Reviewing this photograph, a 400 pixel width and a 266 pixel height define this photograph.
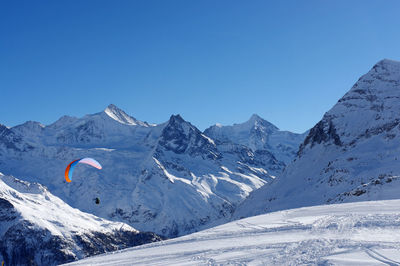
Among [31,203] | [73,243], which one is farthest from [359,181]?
[31,203]

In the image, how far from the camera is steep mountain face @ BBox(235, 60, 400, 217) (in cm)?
7825

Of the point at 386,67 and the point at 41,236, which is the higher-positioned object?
the point at 386,67

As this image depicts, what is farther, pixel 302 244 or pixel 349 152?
pixel 349 152

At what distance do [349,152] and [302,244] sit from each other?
80262 mm

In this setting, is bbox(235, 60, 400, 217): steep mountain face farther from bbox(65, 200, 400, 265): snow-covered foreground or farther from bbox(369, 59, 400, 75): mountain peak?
bbox(65, 200, 400, 265): snow-covered foreground

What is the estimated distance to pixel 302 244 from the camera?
20859 mm

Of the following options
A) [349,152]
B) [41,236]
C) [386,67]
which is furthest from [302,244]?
[41,236]

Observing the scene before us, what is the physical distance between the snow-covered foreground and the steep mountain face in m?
32.7

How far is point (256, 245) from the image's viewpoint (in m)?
22.6

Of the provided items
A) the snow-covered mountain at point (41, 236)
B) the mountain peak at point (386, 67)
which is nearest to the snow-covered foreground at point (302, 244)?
the mountain peak at point (386, 67)

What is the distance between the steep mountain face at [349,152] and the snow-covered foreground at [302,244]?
32.7m

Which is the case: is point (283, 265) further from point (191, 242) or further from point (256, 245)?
point (191, 242)

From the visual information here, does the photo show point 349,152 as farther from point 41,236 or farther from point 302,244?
point 41,236

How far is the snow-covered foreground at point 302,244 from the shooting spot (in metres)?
17.7
